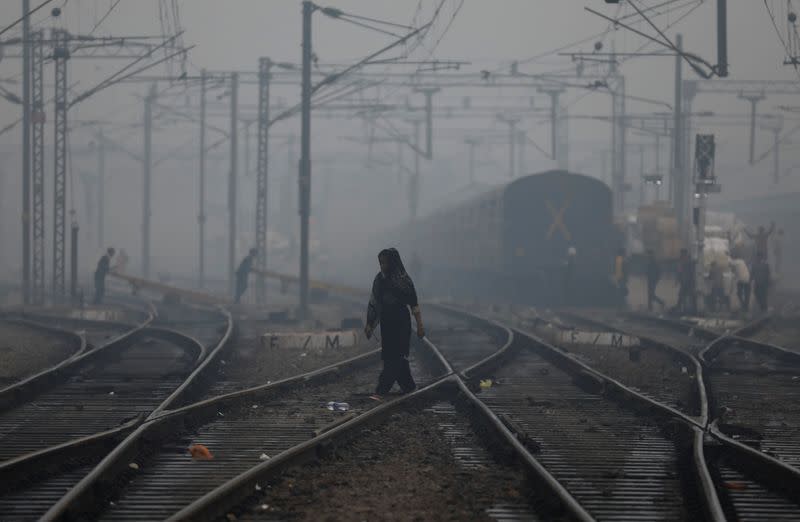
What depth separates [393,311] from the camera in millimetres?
11336

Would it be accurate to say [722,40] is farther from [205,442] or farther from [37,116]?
[37,116]

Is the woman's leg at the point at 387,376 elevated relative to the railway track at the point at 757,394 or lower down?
elevated

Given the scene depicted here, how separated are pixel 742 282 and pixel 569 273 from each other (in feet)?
15.8

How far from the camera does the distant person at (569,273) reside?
103 feet

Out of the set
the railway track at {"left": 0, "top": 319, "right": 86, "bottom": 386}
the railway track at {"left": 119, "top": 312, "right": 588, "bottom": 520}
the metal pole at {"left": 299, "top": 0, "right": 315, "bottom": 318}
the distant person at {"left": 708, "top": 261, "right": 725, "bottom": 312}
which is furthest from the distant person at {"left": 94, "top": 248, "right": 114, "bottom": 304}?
the railway track at {"left": 119, "top": 312, "right": 588, "bottom": 520}

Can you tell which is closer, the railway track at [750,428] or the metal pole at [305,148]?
the railway track at [750,428]

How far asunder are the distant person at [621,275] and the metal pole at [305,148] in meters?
9.85

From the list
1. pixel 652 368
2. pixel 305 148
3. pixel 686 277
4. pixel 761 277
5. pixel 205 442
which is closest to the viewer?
pixel 205 442

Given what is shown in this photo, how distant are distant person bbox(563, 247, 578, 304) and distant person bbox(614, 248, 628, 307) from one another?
1.25 meters

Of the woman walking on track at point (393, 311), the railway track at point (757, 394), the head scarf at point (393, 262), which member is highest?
the head scarf at point (393, 262)

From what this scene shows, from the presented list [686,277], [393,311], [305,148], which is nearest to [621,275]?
[686,277]

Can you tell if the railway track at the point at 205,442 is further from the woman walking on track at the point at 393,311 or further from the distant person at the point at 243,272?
the distant person at the point at 243,272

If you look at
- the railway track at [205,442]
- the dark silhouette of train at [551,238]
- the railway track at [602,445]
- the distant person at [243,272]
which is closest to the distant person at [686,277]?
the dark silhouette of train at [551,238]

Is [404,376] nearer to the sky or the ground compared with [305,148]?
nearer to the ground
